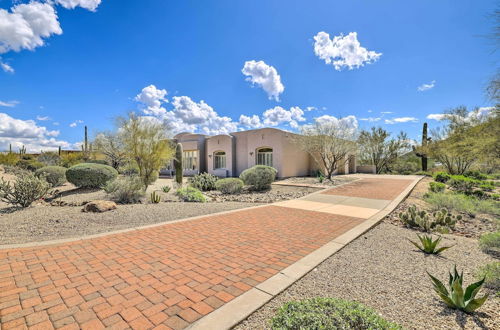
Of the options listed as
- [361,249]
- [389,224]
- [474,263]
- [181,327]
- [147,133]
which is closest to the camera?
[181,327]

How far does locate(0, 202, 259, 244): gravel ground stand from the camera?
5164 mm

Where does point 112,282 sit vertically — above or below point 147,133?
below

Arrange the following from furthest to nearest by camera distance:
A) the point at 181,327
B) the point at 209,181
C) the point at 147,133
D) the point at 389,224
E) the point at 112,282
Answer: the point at 209,181, the point at 147,133, the point at 389,224, the point at 112,282, the point at 181,327

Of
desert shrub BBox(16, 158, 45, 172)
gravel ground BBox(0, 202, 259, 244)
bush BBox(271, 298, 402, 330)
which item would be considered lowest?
gravel ground BBox(0, 202, 259, 244)

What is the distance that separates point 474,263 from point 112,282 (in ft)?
18.9

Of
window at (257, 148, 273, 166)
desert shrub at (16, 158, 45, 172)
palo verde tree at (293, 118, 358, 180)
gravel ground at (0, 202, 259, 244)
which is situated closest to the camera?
gravel ground at (0, 202, 259, 244)

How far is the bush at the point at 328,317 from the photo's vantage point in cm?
194

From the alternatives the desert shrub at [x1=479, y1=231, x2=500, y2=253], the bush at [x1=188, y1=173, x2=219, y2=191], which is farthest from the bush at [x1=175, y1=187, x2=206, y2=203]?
the desert shrub at [x1=479, y1=231, x2=500, y2=253]

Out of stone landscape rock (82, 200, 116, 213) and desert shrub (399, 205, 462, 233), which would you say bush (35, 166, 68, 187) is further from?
desert shrub (399, 205, 462, 233)

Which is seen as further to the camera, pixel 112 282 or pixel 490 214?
pixel 490 214

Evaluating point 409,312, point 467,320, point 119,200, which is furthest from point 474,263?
point 119,200

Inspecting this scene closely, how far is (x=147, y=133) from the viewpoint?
11984mm

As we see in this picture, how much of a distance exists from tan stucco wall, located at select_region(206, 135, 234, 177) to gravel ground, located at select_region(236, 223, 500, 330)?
18713mm

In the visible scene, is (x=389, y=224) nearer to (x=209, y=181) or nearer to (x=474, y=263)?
(x=474, y=263)
